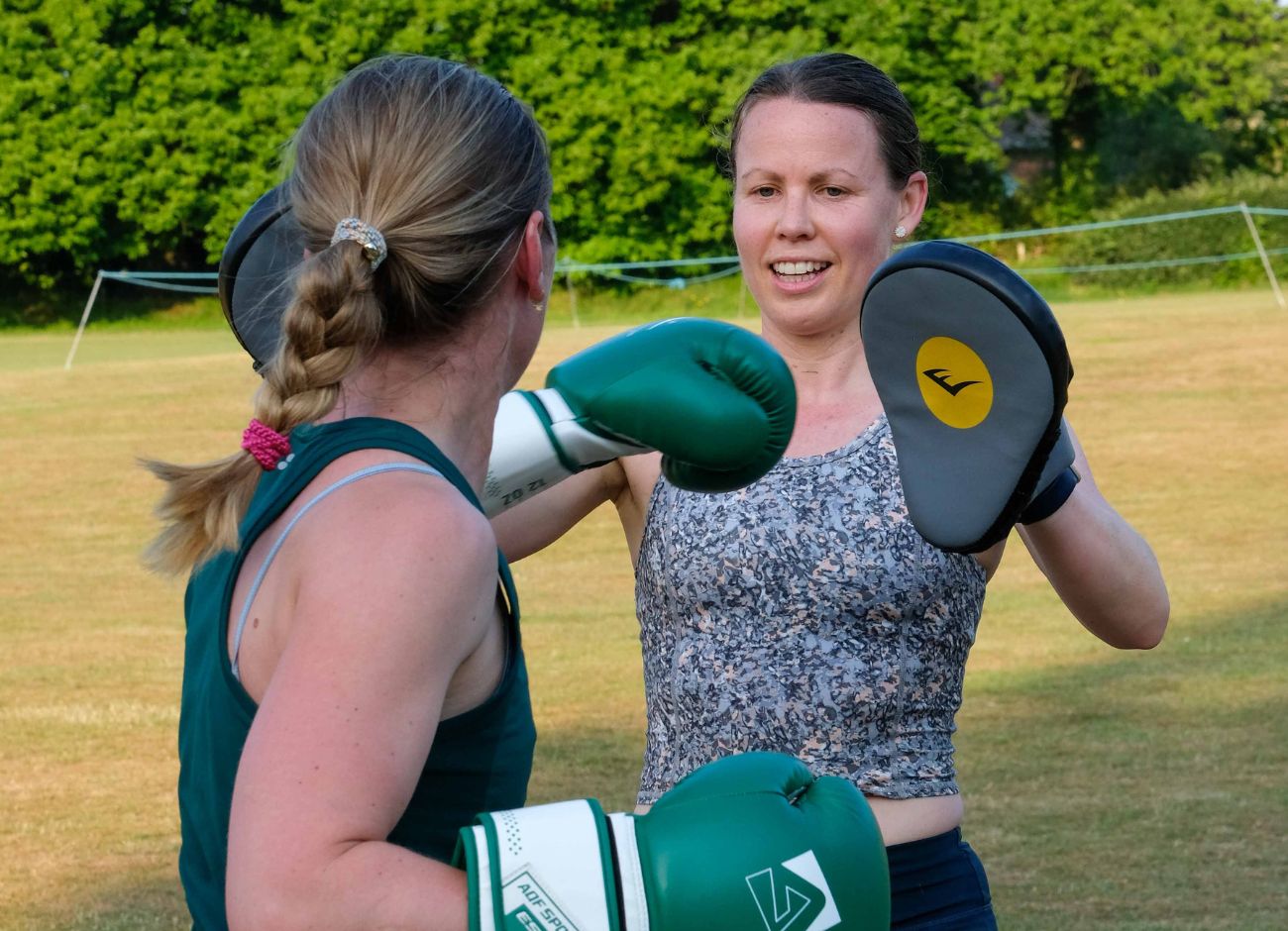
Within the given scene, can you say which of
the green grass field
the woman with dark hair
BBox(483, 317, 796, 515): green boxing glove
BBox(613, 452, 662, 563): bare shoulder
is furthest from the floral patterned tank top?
the green grass field

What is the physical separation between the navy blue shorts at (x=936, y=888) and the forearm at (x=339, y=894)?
0.99 metres

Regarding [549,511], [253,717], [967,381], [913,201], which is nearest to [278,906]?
[253,717]

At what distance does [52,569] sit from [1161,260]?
22.2 metres

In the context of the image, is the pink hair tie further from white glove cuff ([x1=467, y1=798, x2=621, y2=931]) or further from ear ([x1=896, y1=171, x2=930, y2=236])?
ear ([x1=896, y1=171, x2=930, y2=236])

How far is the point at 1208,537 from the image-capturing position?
9352 mm

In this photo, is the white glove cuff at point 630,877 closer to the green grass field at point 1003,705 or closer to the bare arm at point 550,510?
the bare arm at point 550,510

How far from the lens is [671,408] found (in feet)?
5.13

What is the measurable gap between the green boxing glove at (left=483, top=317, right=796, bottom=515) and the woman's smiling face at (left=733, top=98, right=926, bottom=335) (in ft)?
2.46

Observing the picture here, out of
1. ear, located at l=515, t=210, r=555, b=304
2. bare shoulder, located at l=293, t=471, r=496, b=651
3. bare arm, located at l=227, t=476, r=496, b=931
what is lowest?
bare arm, located at l=227, t=476, r=496, b=931

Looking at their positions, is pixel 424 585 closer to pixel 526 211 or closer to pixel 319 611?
pixel 319 611

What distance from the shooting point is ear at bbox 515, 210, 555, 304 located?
4.83 ft

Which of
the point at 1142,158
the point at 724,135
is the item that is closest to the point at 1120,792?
the point at 724,135

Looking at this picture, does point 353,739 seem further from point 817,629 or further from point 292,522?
point 817,629

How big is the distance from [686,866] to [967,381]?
804mm
